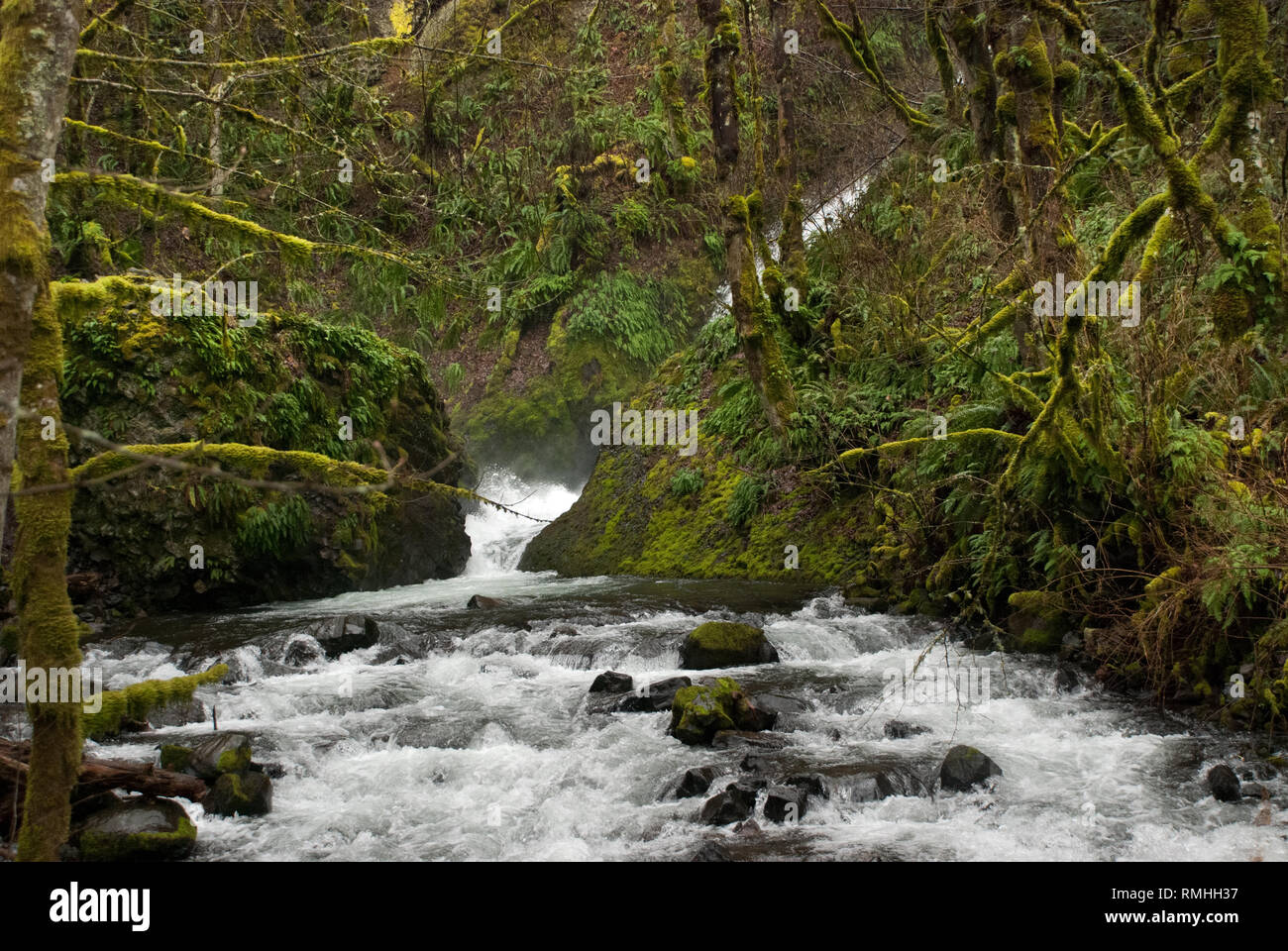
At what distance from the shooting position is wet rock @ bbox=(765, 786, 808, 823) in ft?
16.6

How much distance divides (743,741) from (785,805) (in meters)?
1.15

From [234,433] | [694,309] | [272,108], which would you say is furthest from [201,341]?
[694,309]

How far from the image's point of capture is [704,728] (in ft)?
20.7

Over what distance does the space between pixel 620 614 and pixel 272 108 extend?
11647mm

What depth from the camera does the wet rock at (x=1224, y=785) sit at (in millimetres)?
4957

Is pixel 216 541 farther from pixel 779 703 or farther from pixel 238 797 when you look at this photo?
pixel 779 703

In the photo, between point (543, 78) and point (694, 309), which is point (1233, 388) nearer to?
point (694, 309)

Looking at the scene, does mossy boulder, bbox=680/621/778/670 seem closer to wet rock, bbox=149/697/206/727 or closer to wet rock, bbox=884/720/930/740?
wet rock, bbox=884/720/930/740

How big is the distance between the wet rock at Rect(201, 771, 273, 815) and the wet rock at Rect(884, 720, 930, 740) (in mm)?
4116

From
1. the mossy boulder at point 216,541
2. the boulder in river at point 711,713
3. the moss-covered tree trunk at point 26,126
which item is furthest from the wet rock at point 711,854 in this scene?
the mossy boulder at point 216,541
